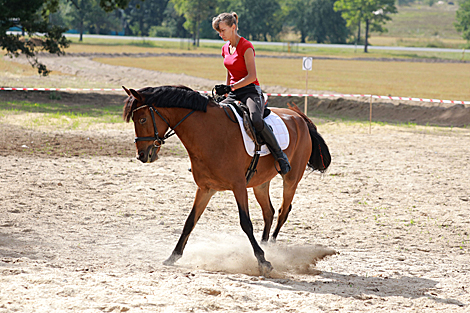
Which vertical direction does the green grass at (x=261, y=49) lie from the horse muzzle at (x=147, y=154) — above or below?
above

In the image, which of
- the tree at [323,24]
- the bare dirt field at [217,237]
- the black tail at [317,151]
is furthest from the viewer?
the tree at [323,24]

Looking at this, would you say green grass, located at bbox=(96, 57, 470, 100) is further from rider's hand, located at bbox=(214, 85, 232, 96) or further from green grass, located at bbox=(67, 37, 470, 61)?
green grass, located at bbox=(67, 37, 470, 61)

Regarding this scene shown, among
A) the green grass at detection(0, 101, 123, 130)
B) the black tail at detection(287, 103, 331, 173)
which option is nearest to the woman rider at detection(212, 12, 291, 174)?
the black tail at detection(287, 103, 331, 173)

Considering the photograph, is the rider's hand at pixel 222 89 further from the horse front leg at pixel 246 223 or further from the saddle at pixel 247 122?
the horse front leg at pixel 246 223

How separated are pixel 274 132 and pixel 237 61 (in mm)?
1025

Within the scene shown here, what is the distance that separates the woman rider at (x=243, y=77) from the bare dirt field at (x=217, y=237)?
59.8 inches

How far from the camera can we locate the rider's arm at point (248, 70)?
19.3ft

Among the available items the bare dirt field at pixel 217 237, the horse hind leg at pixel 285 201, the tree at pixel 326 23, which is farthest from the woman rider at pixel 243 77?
the tree at pixel 326 23

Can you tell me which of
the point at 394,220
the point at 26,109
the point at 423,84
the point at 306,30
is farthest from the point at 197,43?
the point at 394,220

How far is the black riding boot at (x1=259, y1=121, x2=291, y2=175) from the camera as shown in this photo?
6047 mm

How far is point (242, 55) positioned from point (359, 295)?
9.66ft

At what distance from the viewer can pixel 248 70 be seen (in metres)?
5.92

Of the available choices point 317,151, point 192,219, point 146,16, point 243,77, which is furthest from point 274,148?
point 146,16

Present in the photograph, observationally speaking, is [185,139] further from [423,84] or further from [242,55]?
[423,84]
